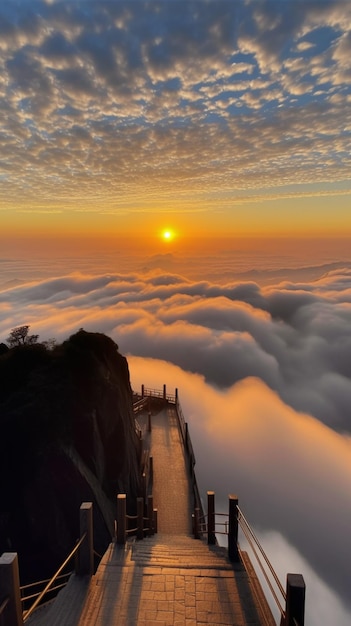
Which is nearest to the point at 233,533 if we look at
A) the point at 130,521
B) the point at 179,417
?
the point at 130,521

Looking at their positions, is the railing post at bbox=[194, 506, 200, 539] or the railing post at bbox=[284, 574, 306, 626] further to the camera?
the railing post at bbox=[194, 506, 200, 539]

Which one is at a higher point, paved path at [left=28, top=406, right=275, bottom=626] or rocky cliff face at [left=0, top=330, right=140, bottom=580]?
rocky cliff face at [left=0, top=330, right=140, bottom=580]

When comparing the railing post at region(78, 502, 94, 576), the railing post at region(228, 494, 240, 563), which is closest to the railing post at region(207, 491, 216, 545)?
the railing post at region(228, 494, 240, 563)

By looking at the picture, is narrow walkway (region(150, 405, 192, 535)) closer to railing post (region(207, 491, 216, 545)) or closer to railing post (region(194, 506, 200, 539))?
railing post (region(194, 506, 200, 539))

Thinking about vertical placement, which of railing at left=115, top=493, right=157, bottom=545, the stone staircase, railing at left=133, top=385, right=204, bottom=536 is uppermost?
railing at left=133, top=385, right=204, bottom=536

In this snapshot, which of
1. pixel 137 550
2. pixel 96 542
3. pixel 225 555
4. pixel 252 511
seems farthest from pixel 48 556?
pixel 252 511
